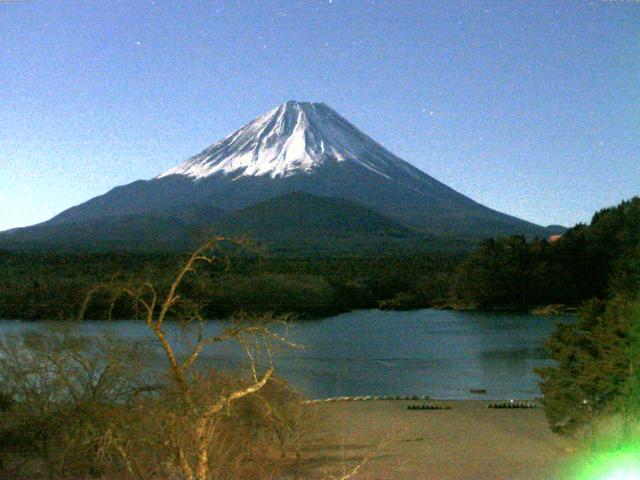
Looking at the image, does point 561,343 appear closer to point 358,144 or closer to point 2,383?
point 2,383

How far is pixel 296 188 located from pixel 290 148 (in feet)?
30.5

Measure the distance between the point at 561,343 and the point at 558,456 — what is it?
3.84 feet

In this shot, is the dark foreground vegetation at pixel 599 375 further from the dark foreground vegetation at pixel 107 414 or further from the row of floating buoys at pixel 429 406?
the row of floating buoys at pixel 429 406

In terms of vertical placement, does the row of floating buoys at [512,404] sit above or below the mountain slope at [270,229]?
below

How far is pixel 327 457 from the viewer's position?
27.3 feet

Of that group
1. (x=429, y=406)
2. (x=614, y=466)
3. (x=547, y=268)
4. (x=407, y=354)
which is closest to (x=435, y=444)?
(x=614, y=466)

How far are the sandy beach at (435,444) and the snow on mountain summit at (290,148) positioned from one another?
208 ft

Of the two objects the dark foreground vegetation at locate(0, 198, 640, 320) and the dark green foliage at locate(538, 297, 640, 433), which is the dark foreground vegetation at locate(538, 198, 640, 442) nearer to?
the dark green foliage at locate(538, 297, 640, 433)

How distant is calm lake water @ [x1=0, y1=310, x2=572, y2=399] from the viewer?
15578 mm

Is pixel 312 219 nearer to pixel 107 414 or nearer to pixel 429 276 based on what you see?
pixel 429 276

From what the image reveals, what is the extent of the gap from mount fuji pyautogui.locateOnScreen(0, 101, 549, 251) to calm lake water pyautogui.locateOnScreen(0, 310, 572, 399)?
98.4ft

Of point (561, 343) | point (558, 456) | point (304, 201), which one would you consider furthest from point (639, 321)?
point (304, 201)

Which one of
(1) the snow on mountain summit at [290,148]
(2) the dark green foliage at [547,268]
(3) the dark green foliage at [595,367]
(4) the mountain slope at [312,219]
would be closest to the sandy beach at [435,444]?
(3) the dark green foliage at [595,367]

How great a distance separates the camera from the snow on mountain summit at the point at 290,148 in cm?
7706
